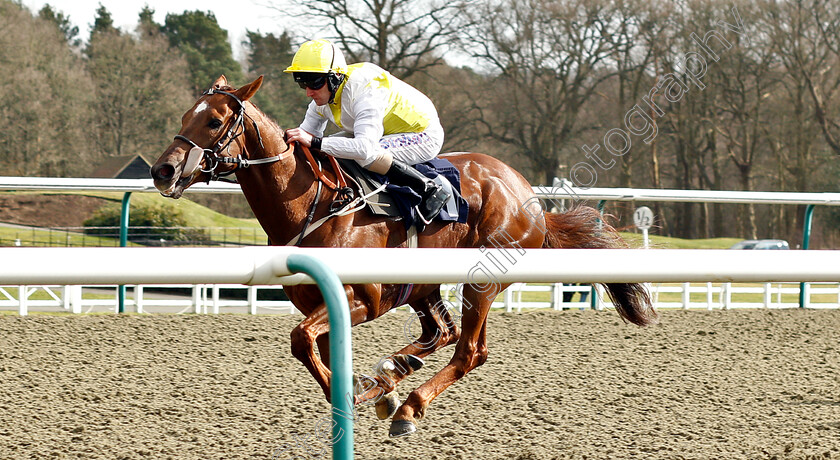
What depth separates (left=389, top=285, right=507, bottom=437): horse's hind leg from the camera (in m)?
3.47

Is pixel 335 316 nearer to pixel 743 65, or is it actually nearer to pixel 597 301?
pixel 597 301

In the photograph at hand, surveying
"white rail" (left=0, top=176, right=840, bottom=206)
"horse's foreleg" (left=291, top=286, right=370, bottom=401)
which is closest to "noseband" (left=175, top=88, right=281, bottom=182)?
"horse's foreleg" (left=291, top=286, right=370, bottom=401)

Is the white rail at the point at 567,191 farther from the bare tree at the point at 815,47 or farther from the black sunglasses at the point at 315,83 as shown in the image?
the bare tree at the point at 815,47

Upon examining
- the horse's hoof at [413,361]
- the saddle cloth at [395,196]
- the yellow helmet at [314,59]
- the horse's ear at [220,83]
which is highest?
the yellow helmet at [314,59]

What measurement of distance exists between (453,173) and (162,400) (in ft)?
5.64

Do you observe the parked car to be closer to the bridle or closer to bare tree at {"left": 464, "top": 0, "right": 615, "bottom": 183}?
bare tree at {"left": 464, "top": 0, "right": 615, "bottom": 183}

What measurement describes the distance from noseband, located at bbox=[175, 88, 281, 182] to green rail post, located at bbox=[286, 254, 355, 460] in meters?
2.18

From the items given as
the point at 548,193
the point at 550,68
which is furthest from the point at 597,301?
the point at 550,68

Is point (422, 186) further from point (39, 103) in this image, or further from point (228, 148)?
point (39, 103)

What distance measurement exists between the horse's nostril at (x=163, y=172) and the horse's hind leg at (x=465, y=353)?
1274mm

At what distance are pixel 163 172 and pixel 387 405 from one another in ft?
4.21

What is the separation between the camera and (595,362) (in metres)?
5.07

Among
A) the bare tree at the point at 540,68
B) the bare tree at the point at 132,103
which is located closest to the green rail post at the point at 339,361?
the bare tree at the point at 540,68

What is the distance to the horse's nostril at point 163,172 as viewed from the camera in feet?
10.5
